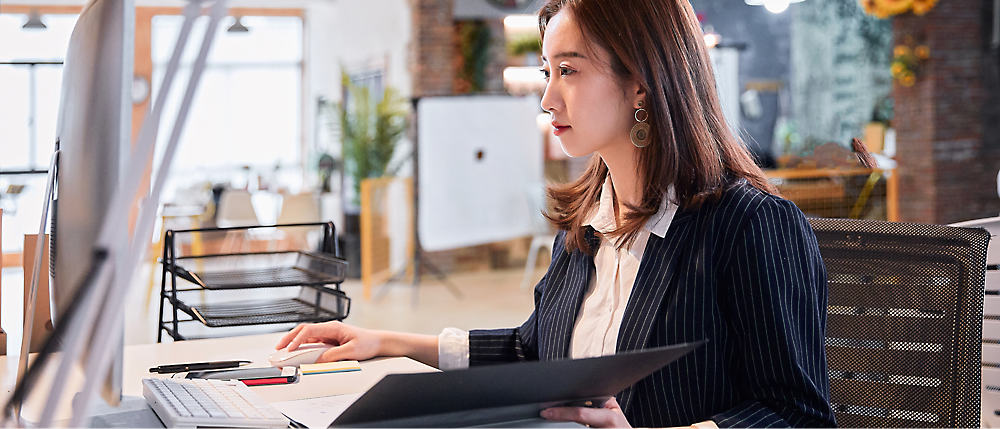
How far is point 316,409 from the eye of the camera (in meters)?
1.05

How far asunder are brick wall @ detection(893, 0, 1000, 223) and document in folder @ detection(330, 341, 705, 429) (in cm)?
748

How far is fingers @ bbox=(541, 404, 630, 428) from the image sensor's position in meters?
0.87

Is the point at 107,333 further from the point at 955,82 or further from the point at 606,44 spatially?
the point at 955,82

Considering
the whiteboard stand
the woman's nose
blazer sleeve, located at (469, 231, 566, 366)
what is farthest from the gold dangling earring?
the whiteboard stand

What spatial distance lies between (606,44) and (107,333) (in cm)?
91

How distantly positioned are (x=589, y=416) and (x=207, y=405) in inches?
16.1

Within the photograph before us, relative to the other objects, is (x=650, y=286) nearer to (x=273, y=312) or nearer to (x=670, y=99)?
(x=670, y=99)

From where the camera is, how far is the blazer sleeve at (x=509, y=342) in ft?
4.84

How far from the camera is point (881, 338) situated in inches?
53.6

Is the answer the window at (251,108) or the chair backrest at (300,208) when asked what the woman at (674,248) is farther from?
the window at (251,108)

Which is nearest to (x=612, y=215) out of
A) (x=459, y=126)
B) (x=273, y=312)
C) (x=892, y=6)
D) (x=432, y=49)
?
(x=273, y=312)

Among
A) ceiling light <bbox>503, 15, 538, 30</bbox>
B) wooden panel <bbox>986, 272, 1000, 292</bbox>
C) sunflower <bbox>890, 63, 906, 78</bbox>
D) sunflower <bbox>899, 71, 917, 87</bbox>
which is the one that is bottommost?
wooden panel <bbox>986, 272, 1000, 292</bbox>

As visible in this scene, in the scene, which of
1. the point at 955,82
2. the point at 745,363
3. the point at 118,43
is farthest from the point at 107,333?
the point at 955,82

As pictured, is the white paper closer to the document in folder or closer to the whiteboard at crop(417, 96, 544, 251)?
the document in folder
